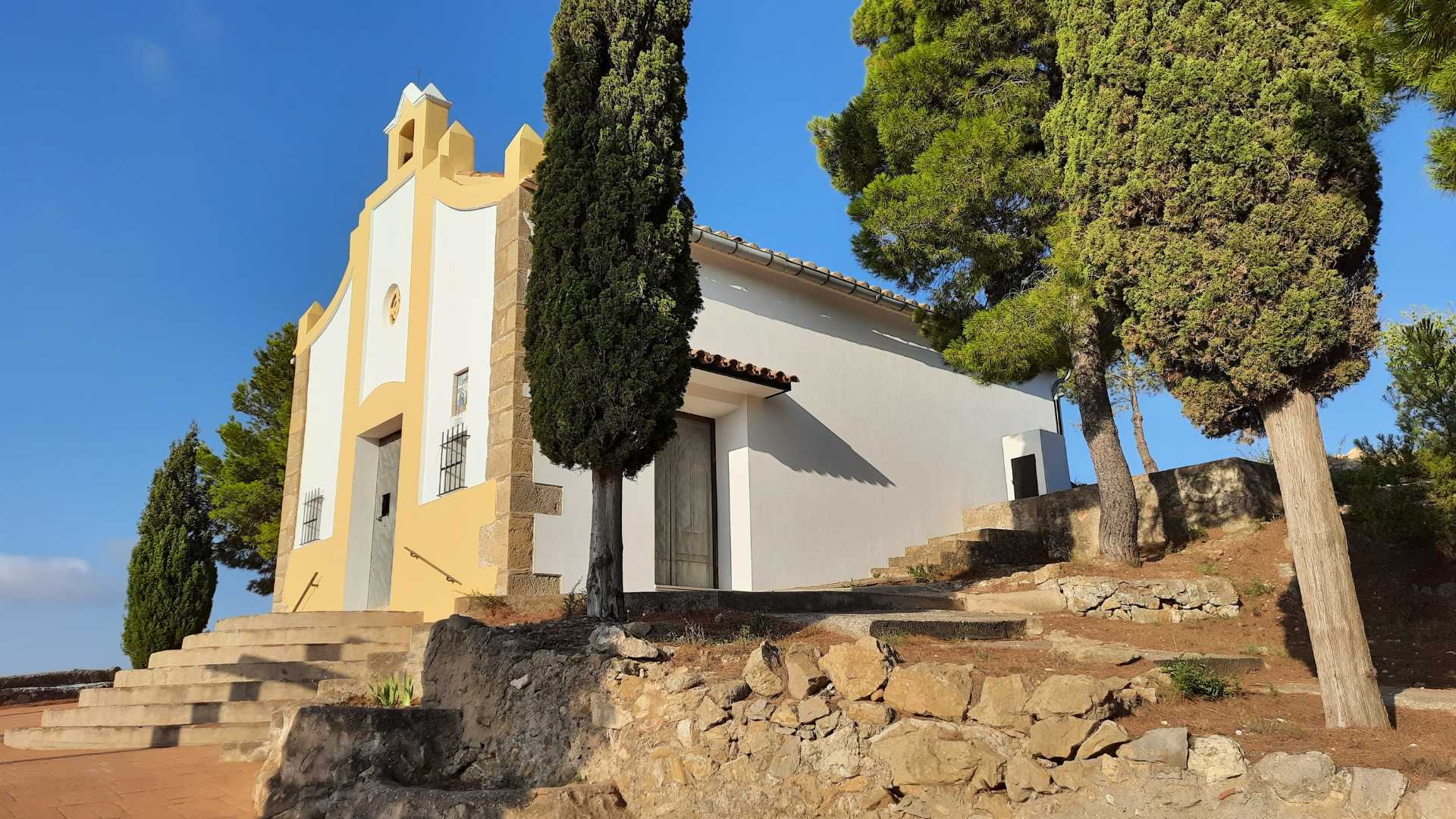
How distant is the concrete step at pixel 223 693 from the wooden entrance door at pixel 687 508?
3727 millimetres

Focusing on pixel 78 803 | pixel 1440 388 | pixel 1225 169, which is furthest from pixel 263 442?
pixel 1440 388

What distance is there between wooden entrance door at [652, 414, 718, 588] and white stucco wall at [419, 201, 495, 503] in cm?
208

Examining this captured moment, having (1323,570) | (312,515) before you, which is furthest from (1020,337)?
(312,515)

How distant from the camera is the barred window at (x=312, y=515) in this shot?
12195mm

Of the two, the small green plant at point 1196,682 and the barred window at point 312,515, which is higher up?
the barred window at point 312,515

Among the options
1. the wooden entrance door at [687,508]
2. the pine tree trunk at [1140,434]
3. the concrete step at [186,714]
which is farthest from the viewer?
the pine tree trunk at [1140,434]

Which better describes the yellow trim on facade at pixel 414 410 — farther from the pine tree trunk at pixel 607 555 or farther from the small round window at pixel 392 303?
the pine tree trunk at pixel 607 555

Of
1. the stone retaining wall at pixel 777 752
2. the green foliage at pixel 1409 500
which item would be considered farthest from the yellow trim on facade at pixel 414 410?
the green foliage at pixel 1409 500

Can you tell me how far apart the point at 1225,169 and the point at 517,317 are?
6.12 metres

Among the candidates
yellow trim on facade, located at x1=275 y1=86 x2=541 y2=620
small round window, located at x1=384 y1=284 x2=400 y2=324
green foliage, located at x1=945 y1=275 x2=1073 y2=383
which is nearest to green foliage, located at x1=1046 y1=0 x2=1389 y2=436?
green foliage, located at x1=945 y1=275 x2=1073 y2=383

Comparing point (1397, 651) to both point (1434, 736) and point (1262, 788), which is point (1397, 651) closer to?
point (1434, 736)

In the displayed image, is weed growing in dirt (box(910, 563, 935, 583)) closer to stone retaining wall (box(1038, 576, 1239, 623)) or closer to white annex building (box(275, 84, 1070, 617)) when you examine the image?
white annex building (box(275, 84, 1070, 617))

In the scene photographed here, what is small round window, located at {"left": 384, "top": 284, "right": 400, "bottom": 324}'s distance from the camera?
1134cm

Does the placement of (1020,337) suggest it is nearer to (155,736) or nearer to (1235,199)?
(1235,199)
